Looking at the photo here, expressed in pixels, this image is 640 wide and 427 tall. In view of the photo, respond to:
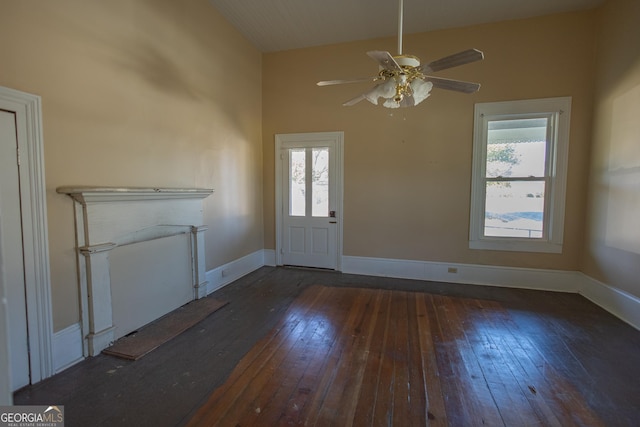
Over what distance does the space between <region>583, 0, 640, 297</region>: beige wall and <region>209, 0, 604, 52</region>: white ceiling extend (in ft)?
2.20

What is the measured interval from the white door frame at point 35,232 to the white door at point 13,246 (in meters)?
0.03

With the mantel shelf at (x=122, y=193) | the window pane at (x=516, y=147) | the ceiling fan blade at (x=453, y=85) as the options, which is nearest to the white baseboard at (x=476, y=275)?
the mantel shelf at (x=122, y=193)

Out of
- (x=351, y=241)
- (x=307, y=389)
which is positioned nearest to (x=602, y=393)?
(x=307, y=389)

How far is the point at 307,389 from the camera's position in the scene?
6.67ft

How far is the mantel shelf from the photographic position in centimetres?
232

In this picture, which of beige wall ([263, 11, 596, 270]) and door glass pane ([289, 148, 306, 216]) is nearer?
beige wall ([263, 11, 596, 270])

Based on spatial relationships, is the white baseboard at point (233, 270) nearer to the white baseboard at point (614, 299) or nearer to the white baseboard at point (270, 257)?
the white baseboard at point (270, 257)

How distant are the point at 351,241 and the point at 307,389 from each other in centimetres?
306

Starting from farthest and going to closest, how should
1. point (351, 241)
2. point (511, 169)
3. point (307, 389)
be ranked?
1. point (351, 241)
2. point (511, 169)
3. point (307, 389)

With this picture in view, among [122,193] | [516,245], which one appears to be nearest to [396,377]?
[122,193]

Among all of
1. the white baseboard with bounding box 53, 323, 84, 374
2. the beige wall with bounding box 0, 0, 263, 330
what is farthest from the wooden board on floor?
the beige wall with bounding box 0, 0, 263, 330

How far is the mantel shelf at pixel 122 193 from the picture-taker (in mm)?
2322

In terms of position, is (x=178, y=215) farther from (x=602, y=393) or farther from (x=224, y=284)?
(x=602, y=393)

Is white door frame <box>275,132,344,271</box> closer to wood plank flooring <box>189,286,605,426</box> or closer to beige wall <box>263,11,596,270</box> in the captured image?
beige wall <box>263,11,596,270</box>
